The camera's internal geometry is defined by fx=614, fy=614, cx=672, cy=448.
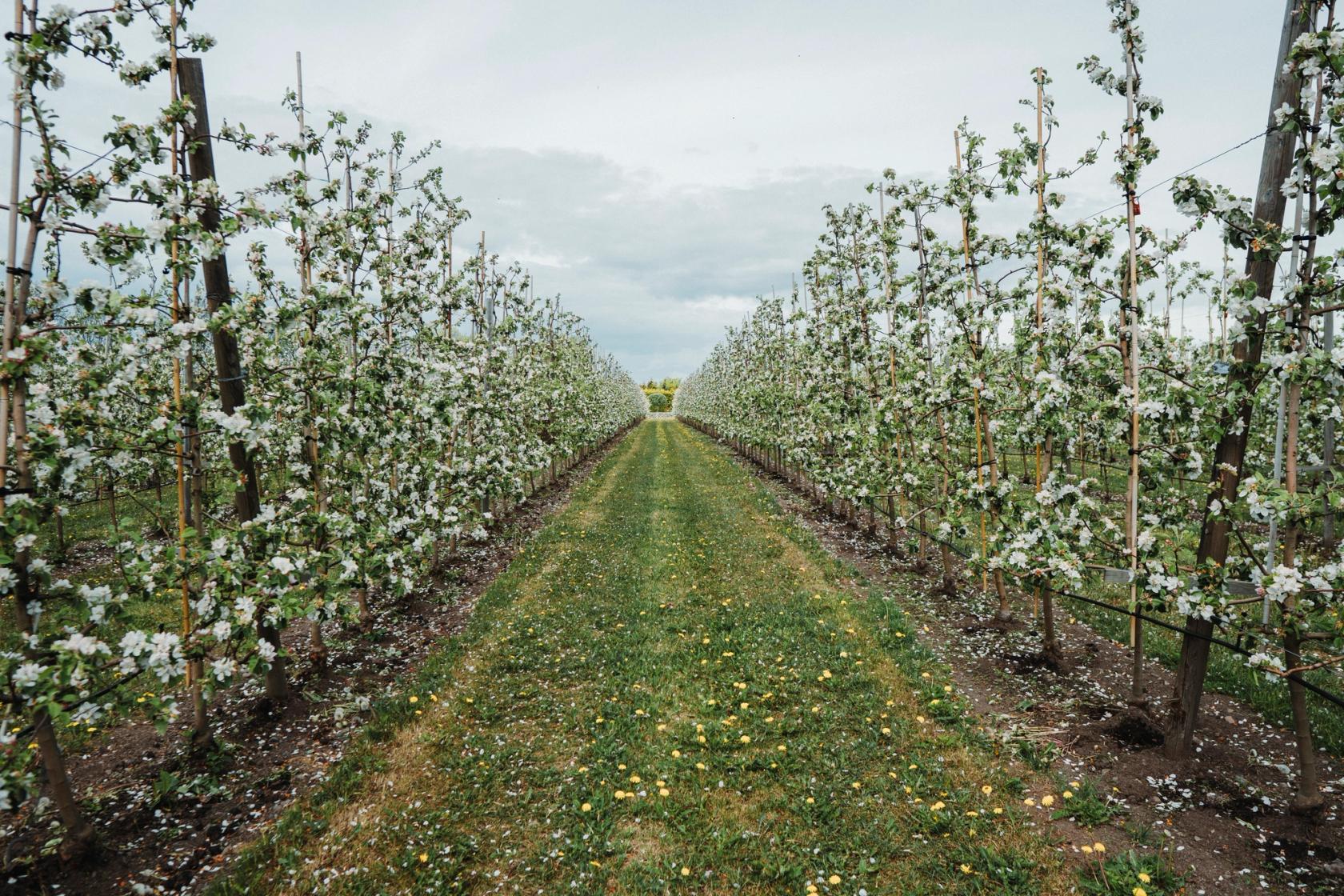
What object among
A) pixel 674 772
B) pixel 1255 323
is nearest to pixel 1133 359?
pixel 1255 323

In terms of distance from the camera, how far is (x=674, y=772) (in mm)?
6246

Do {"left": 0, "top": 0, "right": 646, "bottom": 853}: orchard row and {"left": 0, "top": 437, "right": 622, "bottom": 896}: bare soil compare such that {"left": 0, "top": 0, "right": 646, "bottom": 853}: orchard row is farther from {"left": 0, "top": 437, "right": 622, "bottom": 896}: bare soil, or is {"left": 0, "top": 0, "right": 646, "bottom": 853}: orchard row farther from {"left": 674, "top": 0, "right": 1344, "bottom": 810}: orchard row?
{"left": 674, "top": 0, "right": 1344, "bottom": 810}: orchard row

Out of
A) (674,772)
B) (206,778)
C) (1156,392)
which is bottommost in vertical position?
(674,772)

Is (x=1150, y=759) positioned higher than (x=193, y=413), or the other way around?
(x=193, y=413)

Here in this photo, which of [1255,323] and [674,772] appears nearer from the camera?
[1255,323]

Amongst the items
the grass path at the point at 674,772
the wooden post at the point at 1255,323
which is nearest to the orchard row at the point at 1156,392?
the wooden post at the point at 1255,323

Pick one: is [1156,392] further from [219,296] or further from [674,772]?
[219,296]

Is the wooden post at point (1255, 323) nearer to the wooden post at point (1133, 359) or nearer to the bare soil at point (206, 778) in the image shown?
the wooden post at point (1133, 359)

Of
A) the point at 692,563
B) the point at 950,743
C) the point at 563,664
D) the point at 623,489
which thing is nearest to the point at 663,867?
the point at 950,743

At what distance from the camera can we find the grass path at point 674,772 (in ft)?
16.2

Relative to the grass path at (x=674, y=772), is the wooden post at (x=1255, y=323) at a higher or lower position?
higher

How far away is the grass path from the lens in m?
4.93

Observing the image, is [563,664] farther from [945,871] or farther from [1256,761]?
[1256,761]

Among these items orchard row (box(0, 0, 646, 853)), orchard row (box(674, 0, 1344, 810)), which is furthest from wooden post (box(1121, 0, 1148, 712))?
orchard row (box(0, 0, 646, 853))
